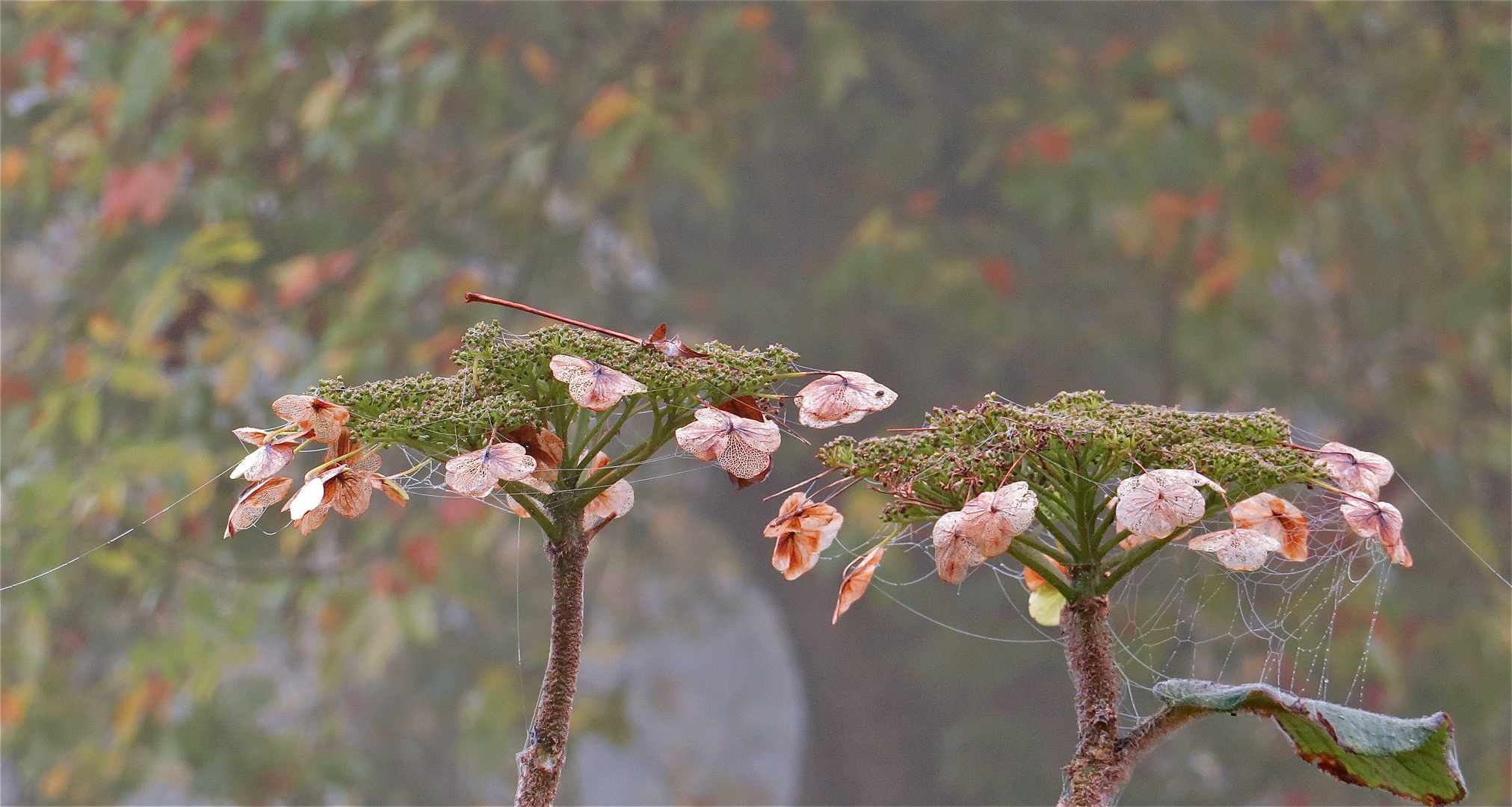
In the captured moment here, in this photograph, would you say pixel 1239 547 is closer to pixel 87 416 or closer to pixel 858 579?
pixel 858 579

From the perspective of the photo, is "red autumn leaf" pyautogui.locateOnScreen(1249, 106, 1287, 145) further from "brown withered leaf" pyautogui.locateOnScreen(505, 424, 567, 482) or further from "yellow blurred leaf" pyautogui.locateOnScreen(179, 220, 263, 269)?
"brown withered leaf" pyautogui.locateOnScreen(505, 424, 567, 482)

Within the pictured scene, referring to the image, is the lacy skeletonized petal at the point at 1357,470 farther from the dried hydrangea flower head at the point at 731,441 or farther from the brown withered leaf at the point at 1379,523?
the dried hydrangea flower head at the point at 731,441

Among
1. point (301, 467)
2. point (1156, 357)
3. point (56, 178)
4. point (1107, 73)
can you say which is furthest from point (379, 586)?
point (1107, 73)

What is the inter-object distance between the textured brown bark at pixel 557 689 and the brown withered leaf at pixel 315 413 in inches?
3.4

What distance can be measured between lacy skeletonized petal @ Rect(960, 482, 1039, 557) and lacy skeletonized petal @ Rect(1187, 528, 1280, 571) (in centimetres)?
6

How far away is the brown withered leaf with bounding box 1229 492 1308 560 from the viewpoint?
38 cm

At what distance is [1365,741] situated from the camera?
0.33 m

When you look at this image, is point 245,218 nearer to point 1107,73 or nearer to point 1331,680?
point 1107,73

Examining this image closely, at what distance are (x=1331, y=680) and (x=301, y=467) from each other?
1612 mm

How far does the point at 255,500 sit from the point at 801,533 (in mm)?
183

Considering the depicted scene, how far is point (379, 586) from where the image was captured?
1562mm

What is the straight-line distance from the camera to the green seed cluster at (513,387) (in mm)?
360

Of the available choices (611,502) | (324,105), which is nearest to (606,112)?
(324,105)

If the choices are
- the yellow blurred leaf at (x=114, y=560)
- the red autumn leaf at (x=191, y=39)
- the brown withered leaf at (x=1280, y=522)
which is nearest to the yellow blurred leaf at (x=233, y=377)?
the yellow blurred leaf at (x=114, y=560)
